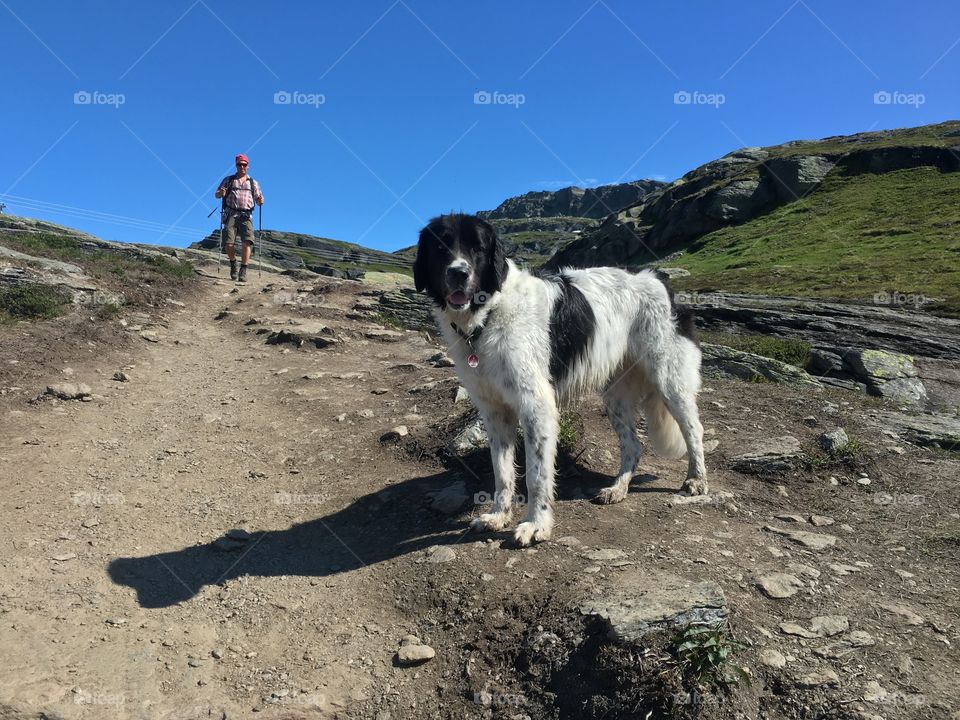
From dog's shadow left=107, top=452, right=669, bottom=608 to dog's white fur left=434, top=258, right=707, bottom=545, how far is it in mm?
511

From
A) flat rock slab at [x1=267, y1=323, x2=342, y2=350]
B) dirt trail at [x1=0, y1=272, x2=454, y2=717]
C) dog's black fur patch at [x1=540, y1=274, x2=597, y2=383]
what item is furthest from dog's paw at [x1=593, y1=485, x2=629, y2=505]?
flat rock slab at [x1=267, y1=323, x2=342, y2=350]

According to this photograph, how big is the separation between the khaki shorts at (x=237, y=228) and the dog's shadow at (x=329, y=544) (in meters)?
12.6

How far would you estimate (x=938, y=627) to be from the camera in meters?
3.45

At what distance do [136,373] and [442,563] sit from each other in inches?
289

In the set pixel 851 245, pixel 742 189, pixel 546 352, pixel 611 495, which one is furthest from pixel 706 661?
pixel 742 189

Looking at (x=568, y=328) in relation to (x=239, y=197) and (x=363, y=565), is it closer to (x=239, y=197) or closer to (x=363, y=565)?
(x=363, y=565)

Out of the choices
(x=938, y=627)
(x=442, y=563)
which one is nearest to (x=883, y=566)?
(x=938, y=627)

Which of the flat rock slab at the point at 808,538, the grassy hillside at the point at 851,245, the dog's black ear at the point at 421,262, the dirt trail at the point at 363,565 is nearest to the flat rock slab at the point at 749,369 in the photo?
the dirt trail at the point at 363,565

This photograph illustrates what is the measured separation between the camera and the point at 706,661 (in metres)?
3.06

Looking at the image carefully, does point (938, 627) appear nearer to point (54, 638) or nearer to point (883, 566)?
point (883, 566)

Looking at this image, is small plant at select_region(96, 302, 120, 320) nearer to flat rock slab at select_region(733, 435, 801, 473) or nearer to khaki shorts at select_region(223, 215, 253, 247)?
khaki shorts at select_region(223, 215, 253, 247)

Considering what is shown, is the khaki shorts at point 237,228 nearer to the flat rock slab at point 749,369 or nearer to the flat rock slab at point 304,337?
the flat rock slab at point 304,337

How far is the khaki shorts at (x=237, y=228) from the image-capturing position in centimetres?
1606

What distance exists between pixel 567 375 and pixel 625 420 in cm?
107
